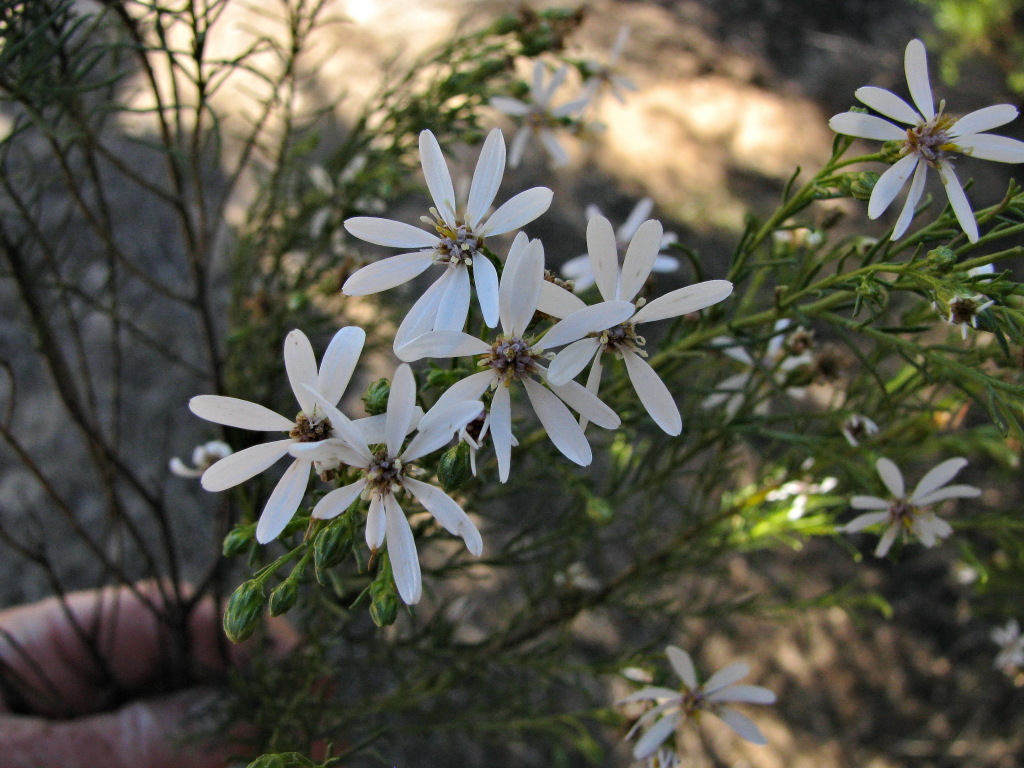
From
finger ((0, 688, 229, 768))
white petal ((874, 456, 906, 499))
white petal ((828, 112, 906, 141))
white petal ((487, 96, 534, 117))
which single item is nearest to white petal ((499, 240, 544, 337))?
white petal ((828, 112, 906, 141))

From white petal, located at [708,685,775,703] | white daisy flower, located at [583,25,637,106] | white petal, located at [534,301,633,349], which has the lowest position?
white petal, located at [708,685,775,703]

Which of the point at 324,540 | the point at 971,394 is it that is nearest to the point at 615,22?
the point at 971,394

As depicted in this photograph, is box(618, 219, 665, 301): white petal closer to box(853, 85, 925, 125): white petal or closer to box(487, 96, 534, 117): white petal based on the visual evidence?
box(853, 85, 925, 125): white petal

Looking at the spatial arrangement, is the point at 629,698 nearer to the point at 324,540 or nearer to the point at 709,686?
the point at 709,686

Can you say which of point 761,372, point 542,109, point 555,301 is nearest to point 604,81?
point 542,109

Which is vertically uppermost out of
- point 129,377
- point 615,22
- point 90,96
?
point 615,22

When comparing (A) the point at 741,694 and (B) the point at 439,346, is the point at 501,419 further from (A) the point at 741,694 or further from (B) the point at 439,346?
(A) the point at 741,694
